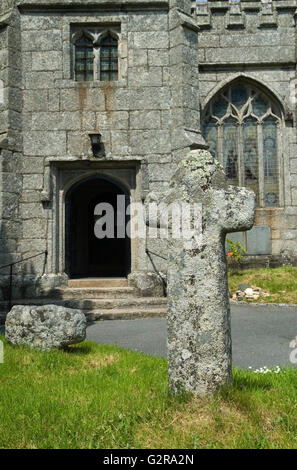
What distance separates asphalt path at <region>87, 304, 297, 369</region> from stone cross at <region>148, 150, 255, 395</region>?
1474 mm

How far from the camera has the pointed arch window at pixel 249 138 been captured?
37.9 ft

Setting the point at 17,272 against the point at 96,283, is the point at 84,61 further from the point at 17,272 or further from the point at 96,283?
the point at 96,283

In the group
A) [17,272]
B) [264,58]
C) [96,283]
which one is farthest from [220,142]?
[17,272]

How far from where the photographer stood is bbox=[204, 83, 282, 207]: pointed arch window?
1155 centimetres

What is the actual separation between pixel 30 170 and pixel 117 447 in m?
7.08

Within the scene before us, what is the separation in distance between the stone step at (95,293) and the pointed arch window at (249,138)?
5460mm

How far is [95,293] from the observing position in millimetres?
8016

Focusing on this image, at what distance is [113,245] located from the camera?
1511 centimetres

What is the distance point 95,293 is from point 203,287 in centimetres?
556

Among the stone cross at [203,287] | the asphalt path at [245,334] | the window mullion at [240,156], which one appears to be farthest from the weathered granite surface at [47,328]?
the window mullion at [240,156]

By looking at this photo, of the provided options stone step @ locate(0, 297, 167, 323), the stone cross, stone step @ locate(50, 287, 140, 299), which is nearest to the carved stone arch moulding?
stone step @ locate(50, 287, 140, 299)

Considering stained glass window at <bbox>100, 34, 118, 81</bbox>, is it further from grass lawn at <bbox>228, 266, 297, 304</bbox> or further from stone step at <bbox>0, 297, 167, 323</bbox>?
grass lawn at <bbox>228, 266, 297, 304</bbox>

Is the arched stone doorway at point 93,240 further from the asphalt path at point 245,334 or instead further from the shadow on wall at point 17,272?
the asphalt path at point 245,334
